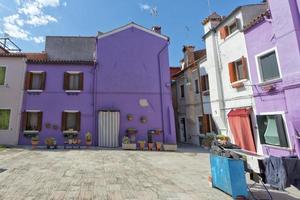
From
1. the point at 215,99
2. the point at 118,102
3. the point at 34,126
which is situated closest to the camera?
the point at 215,99

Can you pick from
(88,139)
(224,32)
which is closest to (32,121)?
(88,139)

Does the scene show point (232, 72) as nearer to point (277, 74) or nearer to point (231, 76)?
point (231, 76)

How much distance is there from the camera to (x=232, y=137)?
13.3m

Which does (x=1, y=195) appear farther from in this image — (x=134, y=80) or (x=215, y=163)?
(x=134, y=80)

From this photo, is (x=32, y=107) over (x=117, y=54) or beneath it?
beneath

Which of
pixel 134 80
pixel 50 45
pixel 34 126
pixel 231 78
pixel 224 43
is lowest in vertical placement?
Answer: pixel 34 126

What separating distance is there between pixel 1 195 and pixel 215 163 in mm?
6006

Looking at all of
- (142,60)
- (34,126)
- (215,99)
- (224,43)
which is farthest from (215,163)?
(34,126)

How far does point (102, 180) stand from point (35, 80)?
12.7 meters

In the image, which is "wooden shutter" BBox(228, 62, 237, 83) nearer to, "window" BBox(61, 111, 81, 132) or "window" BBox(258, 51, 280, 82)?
"window" BBox(258, 51, 280, 82)

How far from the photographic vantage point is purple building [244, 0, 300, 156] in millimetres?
8438

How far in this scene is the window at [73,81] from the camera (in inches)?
644

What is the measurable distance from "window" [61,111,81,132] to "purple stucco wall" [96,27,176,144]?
1741mm

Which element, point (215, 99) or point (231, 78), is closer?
point (231, 78)
